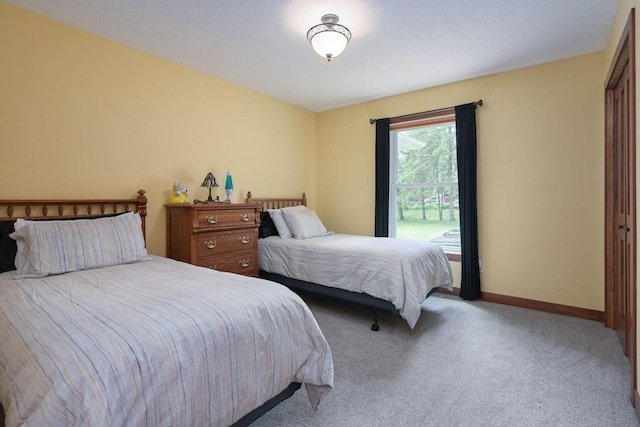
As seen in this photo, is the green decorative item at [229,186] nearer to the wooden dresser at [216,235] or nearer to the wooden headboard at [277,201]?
the wooden dresser at [216,235]

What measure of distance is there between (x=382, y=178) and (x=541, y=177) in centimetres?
169

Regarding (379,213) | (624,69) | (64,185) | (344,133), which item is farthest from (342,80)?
(64,185)

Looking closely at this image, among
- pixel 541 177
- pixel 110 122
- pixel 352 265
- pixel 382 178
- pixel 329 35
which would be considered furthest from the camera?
pixel 382 178

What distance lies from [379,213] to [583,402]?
8.85 ft

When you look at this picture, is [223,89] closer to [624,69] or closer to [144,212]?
[144,212]

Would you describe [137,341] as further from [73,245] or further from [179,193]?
[179,193]

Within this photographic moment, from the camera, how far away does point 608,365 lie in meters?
2.10

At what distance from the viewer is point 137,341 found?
101cm

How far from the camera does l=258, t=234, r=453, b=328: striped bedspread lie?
8.35ft

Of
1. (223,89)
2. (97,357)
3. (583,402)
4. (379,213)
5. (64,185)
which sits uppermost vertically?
(223,89)

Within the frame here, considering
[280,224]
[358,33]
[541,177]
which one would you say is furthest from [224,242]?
[541,177]

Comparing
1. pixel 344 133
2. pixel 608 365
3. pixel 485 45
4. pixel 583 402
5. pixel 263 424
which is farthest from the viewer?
pixel 344 133

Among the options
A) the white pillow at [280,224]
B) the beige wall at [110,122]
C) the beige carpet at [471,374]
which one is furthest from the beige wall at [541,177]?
the beige wall at [110,122]

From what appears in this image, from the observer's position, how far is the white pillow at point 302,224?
3.58m
